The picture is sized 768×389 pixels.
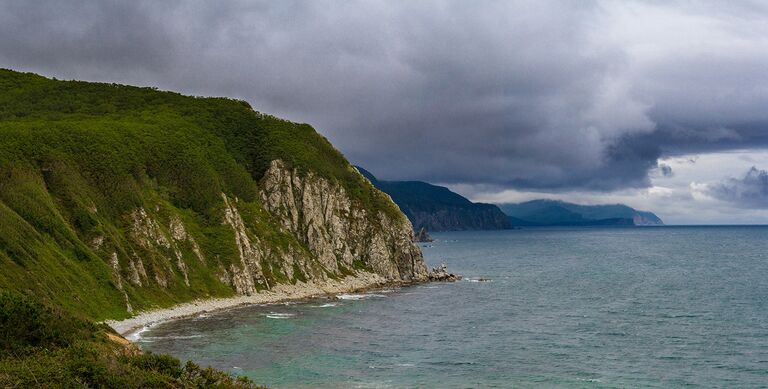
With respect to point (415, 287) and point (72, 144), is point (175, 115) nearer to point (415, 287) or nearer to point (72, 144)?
point (72, 144)

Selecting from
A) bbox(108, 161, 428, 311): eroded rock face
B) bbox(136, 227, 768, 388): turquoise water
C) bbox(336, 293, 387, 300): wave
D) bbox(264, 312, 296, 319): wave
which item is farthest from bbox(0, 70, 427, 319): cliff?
bbox(264, 312, 296, 319): wave

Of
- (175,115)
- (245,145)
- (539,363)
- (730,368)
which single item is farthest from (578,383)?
(175,115)

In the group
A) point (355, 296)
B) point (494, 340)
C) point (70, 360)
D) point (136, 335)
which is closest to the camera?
point (70, 360)

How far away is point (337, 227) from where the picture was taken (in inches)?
7160

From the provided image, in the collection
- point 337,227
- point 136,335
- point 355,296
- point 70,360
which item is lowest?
point 136,335

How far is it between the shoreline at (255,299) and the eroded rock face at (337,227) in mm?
6672

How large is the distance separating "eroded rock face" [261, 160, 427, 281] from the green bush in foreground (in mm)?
115812

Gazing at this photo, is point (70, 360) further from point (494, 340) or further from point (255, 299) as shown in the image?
point (255, 299)

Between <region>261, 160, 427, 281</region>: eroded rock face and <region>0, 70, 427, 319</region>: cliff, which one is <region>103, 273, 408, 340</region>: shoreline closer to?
<region>0, 70, 427, 319</region>: cliff

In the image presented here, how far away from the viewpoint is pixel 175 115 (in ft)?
656

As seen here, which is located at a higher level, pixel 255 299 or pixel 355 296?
pixel 255 299

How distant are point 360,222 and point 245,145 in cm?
4047

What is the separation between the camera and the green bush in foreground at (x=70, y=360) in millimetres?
41781

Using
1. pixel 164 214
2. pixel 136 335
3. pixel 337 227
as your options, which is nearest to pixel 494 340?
pixel 136 335
